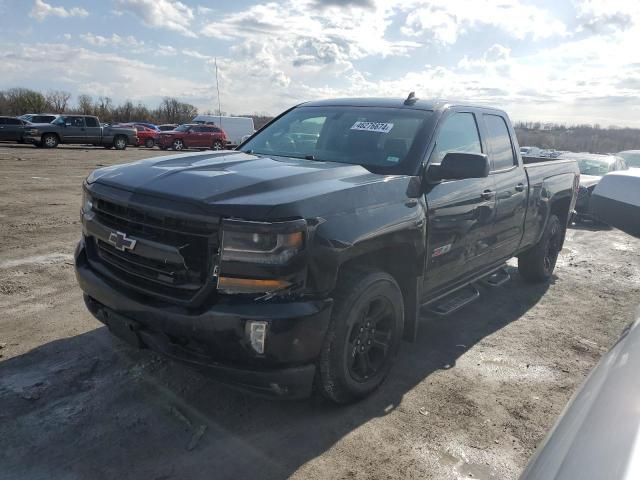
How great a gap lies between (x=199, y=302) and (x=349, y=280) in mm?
877

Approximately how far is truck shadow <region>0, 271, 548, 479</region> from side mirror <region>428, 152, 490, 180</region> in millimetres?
1475

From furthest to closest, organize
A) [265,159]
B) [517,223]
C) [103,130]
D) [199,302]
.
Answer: [103,130] < [517,223] < [265,159] < [199,302]

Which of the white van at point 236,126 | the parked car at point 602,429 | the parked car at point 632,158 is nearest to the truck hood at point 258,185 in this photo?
the parked car at point 602,429

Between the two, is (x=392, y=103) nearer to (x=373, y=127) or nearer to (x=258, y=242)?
(x=373, y=127)

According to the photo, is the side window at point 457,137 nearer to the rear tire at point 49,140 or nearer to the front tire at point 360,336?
the front tire at point 360,336

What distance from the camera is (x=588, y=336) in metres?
4.65

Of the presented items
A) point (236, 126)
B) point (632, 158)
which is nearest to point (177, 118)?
point (236, 126)

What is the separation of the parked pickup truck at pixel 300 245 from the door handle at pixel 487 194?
0.07ft

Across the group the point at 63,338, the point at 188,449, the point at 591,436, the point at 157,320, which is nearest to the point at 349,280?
the point at 157,320

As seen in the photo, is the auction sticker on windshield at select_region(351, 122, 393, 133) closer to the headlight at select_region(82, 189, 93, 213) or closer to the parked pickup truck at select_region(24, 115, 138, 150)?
the headlight at select_region(82, 189, 93, 213)

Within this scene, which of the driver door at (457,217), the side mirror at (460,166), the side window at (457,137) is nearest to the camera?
the side mirror at (460,166)

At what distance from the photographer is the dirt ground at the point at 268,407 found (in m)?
2.66

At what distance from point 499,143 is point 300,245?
3.10 metres

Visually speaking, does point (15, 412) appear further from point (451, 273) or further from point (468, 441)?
point (451, 273)
